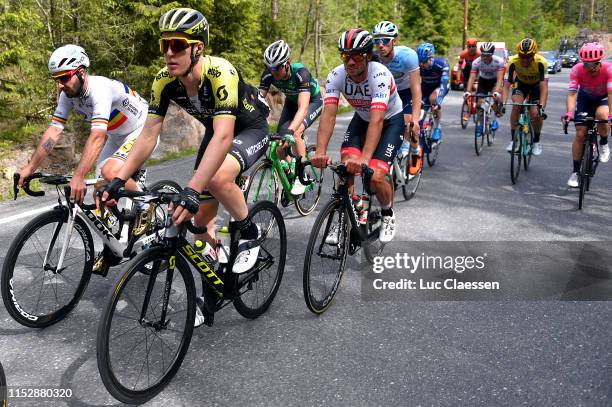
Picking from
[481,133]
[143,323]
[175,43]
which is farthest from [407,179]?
[143,323]

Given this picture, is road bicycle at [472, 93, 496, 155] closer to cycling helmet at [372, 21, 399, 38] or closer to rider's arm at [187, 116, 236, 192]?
cycling helmet at [372, 21, 399, 38]

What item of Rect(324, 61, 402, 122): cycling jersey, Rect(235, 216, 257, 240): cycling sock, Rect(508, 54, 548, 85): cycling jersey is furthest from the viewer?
Rect(508, 54, 548, 85): cycling jersey

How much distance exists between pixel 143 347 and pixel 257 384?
2.58 ft

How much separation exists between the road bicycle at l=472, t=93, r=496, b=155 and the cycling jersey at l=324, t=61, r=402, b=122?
20.8ft

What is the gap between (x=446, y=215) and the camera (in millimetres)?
7117

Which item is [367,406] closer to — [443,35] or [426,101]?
[426,101]

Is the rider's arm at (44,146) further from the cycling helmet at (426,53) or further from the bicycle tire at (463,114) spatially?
the bicycle tire at (463,114)

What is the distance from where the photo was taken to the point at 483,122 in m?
11.5

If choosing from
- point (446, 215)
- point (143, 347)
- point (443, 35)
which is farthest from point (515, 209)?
point (443, 35)

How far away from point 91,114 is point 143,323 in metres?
A: 2.33

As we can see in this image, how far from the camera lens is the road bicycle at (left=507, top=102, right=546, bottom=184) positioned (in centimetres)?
873

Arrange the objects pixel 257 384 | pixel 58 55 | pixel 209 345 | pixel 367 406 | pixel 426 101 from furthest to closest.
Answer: pixel 426 101 → pixel 58 55 → pixel 209 345 → pixel 257 384 → pixel 367 406

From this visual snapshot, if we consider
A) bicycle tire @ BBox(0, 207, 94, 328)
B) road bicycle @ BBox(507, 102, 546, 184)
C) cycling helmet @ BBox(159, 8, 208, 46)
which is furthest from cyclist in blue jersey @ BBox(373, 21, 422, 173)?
bicycle tire @ BBox(0, 207, 94, 328)

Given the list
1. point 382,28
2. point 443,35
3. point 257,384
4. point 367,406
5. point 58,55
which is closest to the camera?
point 367,406
